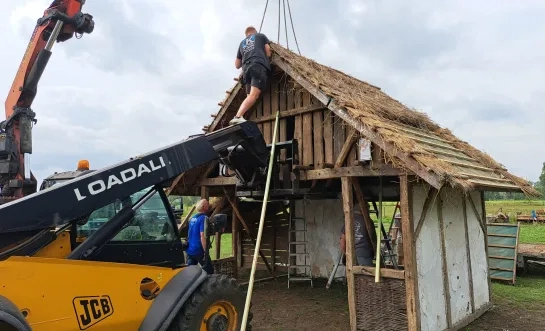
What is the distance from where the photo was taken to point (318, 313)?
7.84 metres

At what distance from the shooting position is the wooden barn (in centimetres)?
604

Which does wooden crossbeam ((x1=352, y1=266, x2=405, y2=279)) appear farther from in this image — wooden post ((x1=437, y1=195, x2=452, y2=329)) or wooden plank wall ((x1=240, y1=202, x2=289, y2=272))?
wooden plank wall ((x1=240, y1=202, x2=289, y2=272))

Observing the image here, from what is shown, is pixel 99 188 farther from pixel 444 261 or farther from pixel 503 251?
pixel 503 251

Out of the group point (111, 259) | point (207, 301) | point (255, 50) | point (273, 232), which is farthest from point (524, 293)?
point (111, 259)

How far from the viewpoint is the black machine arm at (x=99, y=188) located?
3.46 m

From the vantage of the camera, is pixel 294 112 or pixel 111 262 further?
pixel 294 112

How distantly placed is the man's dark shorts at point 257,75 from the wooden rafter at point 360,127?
324mm

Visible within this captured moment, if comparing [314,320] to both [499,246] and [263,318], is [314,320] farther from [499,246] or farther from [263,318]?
[499,246]

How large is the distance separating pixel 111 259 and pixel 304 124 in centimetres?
458

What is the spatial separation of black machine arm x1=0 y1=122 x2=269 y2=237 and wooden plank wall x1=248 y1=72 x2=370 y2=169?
2.40 metres

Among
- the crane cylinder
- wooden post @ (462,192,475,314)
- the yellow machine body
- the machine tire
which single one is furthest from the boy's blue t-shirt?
wooden post @ (462,192,475,314)

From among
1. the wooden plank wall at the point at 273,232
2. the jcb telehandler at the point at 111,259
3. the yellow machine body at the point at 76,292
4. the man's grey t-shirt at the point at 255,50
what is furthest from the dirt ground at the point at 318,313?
the man's grey t-shirt at the point at 255,50

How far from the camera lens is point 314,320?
741 cm

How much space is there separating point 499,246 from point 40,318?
11.1 meters
